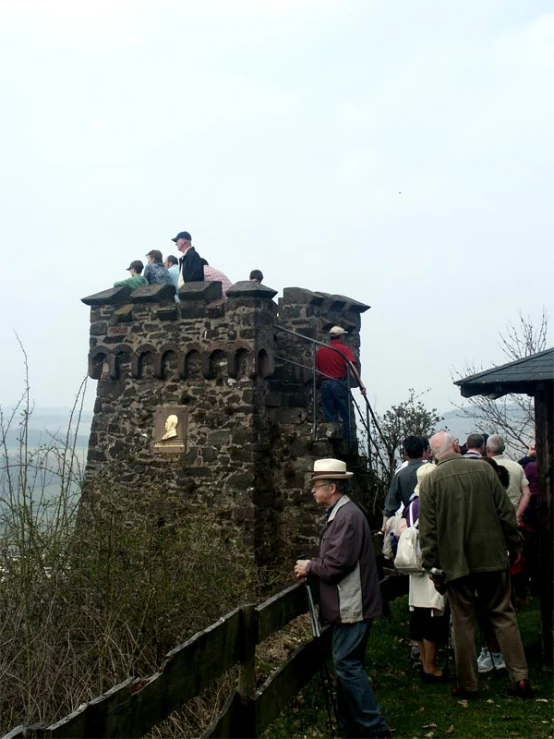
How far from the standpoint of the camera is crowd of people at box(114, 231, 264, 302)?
12.9 m

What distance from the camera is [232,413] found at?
12.1 m

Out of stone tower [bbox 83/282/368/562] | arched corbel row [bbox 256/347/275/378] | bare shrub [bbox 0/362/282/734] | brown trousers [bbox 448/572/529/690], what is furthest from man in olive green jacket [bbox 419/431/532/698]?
arched corbel row [bbox 256/347/275/378]

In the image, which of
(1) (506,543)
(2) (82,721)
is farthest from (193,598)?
(2) (82,721)

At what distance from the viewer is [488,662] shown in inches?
272

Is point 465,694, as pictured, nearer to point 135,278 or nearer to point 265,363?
point 265,363

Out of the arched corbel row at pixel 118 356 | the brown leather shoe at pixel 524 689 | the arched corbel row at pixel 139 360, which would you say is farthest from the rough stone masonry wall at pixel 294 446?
the brown leather shoe at pixel 524 689

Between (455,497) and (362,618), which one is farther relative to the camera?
(455,497)

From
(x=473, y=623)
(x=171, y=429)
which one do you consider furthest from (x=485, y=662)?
(x=171, y=429)

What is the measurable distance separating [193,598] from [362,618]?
6.55ft

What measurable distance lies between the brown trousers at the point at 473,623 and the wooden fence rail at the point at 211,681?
99 cm

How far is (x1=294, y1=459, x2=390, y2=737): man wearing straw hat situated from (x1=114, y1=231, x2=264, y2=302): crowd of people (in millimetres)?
7225

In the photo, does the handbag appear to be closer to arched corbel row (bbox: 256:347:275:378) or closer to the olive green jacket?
the olive green jacket

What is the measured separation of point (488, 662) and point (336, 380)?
615 centimetres

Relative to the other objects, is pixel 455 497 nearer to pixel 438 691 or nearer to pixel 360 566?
pixel 360 566
